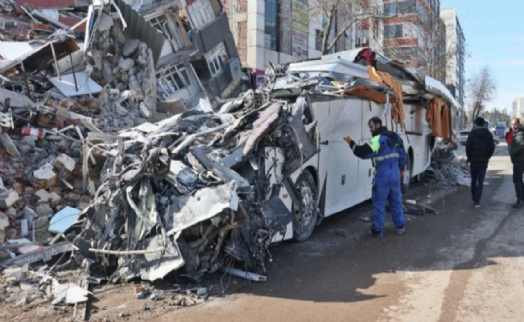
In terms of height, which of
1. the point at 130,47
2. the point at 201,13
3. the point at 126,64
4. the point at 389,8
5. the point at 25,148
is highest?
the point at 389,8

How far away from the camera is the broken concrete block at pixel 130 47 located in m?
12.9

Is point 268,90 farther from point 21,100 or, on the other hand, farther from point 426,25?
point 426,25

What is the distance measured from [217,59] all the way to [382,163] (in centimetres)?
1698

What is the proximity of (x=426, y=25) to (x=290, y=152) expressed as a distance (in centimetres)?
3032

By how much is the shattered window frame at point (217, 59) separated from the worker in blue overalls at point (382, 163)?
15815 mm

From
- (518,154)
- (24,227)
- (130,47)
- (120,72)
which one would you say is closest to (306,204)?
(24,227)

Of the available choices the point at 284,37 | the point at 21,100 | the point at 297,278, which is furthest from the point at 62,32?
the point at 284,37

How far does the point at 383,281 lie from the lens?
5.11 metres

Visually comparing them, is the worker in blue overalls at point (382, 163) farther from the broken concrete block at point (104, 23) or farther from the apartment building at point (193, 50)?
the apartment building at point (193, 50)

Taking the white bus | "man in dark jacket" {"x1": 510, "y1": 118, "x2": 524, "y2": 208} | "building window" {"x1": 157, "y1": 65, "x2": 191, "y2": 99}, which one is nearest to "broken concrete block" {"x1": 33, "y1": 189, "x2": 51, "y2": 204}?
the white bus

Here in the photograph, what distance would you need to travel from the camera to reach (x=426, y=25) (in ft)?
107

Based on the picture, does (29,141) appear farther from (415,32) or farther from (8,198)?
(415,32)

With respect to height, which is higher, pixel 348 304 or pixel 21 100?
pixel 21 100

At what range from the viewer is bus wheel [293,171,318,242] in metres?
6.39
